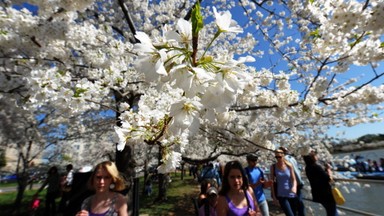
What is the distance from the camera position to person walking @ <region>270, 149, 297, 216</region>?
452 centimetres

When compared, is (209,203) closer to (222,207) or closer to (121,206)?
(222,207)

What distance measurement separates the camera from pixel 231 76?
0.89 metres

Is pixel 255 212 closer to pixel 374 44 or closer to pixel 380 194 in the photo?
pixel 374 44

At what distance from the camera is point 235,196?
303 centimetres

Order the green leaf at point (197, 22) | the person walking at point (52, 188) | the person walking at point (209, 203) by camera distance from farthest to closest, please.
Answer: the person walking at point (52, 188) → the person walking at point (209, 203) → the green leaf at point (197, 22)

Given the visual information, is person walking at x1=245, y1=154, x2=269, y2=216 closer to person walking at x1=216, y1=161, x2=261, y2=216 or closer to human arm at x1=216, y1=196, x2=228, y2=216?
person walking at x1=216, y1=161, x2=261, y2=216

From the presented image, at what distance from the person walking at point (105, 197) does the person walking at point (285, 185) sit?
287 centimetres

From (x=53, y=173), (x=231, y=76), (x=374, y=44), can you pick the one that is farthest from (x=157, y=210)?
(x=231, y=76)

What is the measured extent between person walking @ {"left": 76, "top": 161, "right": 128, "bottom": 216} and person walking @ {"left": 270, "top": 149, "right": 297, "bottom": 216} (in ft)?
9.42

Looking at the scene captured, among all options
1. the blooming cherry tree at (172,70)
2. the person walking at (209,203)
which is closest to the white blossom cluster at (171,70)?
the blooming cherry tree at (172,70)

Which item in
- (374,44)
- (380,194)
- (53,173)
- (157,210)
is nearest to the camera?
(374,44)

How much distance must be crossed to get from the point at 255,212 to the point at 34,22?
11.8ft

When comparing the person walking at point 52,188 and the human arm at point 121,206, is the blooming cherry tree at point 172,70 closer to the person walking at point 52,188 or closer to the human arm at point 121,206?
the human arm at point 121,206

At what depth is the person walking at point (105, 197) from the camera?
2.68 metres
